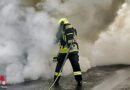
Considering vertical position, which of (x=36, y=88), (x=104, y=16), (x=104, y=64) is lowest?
(x=36, y=88)

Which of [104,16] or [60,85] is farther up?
[104,16]

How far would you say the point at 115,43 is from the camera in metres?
9.56

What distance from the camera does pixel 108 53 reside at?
9391mm

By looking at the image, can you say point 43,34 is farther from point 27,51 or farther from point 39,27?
point 27,51

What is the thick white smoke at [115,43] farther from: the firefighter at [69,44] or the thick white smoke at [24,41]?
the firefighter at [69,44]

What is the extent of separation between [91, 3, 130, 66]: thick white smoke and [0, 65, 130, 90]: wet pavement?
1700mm

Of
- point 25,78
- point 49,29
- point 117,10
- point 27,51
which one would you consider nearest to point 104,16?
point 117,10

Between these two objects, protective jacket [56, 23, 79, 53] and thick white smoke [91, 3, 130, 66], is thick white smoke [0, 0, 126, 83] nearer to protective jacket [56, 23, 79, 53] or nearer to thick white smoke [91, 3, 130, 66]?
thick white smoke [91, 3, 130, 66]

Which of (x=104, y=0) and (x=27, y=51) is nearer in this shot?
(x=27, y=51)

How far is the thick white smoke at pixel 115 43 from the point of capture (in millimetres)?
9078

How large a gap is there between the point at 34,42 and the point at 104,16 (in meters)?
4.18

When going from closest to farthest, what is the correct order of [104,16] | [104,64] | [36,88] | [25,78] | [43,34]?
[36,88]
[25,78]
[43,34]
[104,64]
[104,16]

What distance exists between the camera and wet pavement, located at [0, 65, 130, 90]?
220 inches

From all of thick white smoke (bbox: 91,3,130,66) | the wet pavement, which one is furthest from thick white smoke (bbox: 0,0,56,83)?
thick white smoke (bbox: 91,3,130,66)
